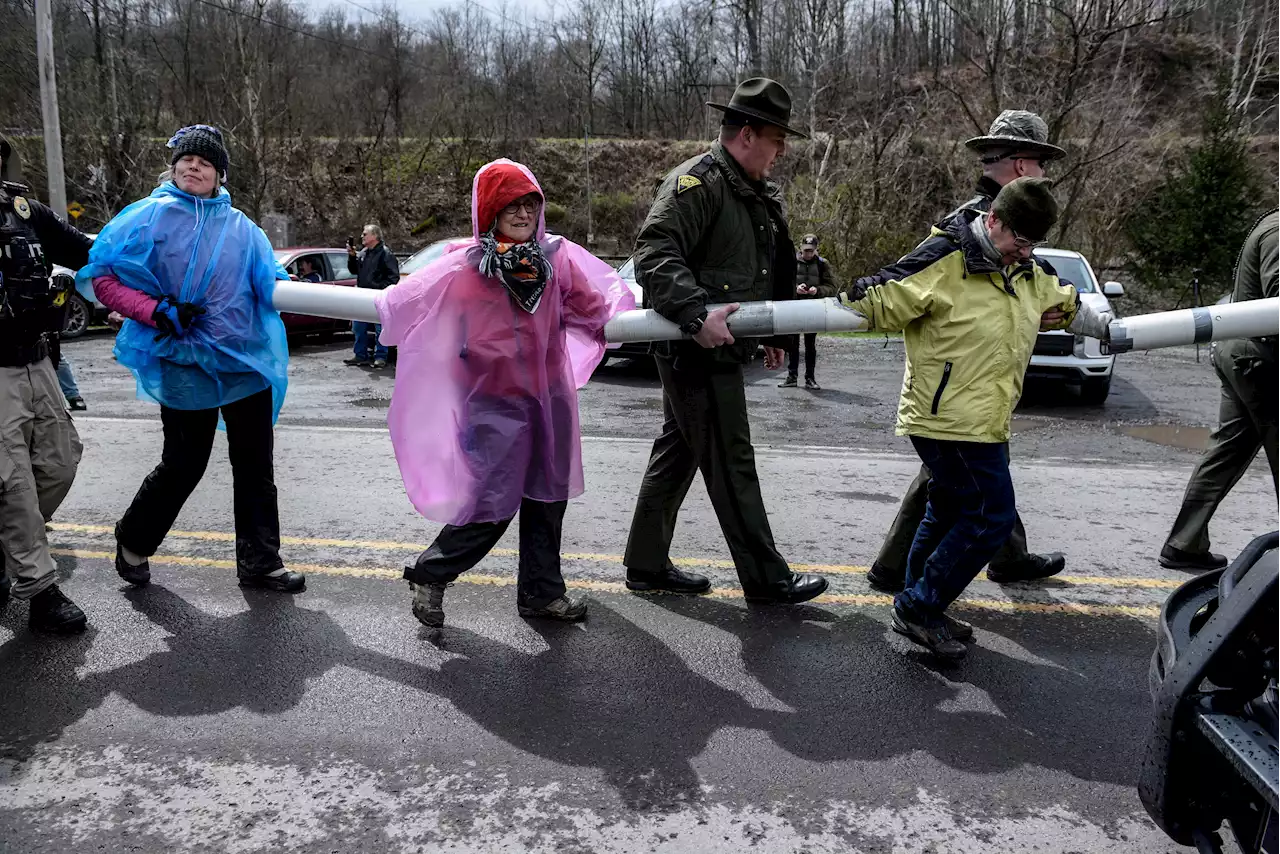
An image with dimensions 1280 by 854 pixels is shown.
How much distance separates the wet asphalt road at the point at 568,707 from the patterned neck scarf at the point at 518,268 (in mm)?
1381

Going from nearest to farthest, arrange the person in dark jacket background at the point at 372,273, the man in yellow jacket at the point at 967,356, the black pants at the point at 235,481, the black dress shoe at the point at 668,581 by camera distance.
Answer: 1. the man in yellow jacket at the point at 967,356
2. the black pants at the point at 235,481
3. the black dress shoe at the point at 668,581
4. the person in dark jacket background at the point at 372,273

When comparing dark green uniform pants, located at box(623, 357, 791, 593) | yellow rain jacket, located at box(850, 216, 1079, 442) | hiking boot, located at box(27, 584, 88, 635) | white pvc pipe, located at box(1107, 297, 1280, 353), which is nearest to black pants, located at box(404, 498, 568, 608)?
dark green uniform pants, located at box(623, 357, 791, 593)

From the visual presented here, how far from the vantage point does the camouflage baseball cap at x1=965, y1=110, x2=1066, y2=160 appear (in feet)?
14.4

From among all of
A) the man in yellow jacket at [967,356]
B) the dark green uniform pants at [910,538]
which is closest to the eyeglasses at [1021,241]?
the man in yellow jacket at [967,356]

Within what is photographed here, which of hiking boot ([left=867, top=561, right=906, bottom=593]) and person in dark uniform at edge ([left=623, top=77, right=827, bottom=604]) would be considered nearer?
person in dark uniform at edge ([left=623, top=77, right=827, bottom=604])

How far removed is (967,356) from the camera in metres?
3.66

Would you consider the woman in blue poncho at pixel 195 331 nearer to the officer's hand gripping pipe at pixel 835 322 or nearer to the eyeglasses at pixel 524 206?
the officer's hand gripping pipe at pixel 835 322

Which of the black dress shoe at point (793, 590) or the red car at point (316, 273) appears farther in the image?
the red car at point (316, 273)

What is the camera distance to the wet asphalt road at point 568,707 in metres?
2.74

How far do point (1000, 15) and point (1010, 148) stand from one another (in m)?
24.1

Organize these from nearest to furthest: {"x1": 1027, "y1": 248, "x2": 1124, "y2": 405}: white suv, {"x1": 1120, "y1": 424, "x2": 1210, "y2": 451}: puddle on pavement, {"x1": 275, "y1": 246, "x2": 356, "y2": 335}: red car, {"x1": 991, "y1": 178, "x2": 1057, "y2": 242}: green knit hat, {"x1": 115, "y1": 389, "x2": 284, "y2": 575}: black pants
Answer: {"x1": 991, "y1": 178, "x2": 1057, "y2": 242}: green knit hat, {"x1": 115, "y1": 389, "x2": 284, "y2": 575}: black pants, {"x1": 1120, "y1": 424, "x2": 1210, "y2": 451}: puddle on pavement, {"x1": 1027, "y1": 248, "x2": 1124, "y2": 405}: white suv, {"x1": 275, "y1": 246, "x2": 356, "y2": 335}: red car

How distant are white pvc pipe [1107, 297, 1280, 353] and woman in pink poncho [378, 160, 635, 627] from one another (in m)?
1.98

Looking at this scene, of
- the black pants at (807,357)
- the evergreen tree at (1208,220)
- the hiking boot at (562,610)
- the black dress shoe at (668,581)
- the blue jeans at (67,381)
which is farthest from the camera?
the evergreen tree at (1208,220)

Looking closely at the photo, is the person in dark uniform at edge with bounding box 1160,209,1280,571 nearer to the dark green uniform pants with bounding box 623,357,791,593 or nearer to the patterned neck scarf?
the dark green uniform pants with bounding box 623,357,791,593
